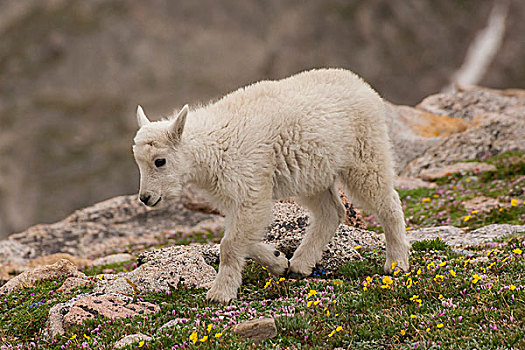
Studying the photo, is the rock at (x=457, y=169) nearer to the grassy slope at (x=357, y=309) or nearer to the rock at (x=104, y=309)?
the grassy slope at (x=357, y=309)

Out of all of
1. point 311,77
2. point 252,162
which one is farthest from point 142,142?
point 311,77

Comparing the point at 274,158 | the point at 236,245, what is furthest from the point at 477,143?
the point at 236,245

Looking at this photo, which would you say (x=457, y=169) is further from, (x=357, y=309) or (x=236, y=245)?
(x=357, y=309)

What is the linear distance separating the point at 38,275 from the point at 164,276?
285 centimetres

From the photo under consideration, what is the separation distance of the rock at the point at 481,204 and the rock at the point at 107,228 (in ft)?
25.7

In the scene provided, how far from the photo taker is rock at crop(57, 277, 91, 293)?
9.75 m

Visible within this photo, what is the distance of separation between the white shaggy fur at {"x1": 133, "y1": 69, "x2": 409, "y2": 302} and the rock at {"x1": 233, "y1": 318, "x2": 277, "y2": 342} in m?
1.42

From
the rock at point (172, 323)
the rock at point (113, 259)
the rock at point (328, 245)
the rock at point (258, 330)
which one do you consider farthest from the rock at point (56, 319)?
the rock at point (113, 259)

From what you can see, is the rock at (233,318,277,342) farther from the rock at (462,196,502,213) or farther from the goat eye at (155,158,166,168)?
the rock at (462,196,502,213)

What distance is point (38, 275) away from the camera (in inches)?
417

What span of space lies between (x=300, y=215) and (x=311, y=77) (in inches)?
113

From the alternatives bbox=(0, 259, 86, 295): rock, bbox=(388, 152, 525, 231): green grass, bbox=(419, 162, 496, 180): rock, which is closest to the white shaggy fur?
bbox=(0, 259, 86, 295): rock

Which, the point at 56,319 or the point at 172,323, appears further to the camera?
the point at 56,319

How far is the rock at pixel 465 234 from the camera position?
10.3m
